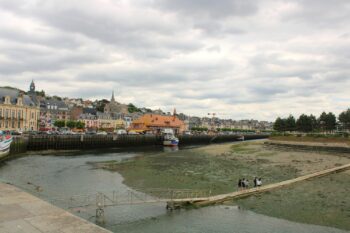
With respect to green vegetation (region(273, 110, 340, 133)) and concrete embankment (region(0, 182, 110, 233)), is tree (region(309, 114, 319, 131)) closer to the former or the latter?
green vegetation (region(273, 110, 340, 133))

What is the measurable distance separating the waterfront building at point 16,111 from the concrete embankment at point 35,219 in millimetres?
73467

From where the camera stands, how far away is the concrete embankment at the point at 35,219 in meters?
14.8

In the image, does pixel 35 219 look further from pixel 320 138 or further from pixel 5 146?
pixel 320 138

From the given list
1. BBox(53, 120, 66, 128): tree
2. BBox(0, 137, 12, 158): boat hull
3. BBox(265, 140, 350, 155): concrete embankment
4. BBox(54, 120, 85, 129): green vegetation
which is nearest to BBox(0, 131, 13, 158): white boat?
BBox(0, 137, 12, 158): boat hull

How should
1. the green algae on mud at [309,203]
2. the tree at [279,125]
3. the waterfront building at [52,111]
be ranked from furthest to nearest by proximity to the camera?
the waterfront building at [52,111], the tree at [279,125], the green algae on mud at [309,203]

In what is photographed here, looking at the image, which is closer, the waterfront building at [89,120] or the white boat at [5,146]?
the white boat at [5,146]

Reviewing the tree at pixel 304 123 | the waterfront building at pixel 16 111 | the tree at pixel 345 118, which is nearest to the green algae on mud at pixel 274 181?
A: the waterfront building at pixel 16 111

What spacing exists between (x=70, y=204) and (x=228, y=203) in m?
11.5

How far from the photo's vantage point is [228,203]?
79.7 feet

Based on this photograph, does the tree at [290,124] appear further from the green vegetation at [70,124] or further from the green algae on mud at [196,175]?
the green algae on mud at [196,175]

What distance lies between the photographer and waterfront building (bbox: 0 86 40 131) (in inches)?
3364

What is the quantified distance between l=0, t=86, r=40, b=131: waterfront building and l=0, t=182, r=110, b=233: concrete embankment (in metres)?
73.5

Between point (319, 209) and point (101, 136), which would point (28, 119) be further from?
point (319, 209)

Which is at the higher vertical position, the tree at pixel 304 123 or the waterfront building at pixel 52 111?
the waterfront building at pixel 52 111
